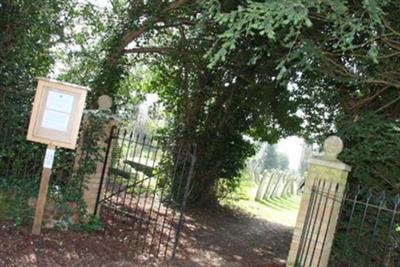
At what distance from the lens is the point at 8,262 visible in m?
4.92

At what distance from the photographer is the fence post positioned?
234 inches

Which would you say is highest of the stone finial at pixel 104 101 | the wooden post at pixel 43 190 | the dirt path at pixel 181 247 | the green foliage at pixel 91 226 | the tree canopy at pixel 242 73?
the tree canopy at pixel 242 73

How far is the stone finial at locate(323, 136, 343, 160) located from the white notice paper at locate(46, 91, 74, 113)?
3368 millimetres

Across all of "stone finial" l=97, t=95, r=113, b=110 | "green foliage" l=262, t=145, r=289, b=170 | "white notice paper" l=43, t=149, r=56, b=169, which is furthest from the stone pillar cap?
"green foliage" l=262, t=145, r=289, b=170

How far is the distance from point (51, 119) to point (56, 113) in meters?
0.10

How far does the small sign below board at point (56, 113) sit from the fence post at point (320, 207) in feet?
10.3

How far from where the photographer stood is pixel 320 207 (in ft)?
20.0

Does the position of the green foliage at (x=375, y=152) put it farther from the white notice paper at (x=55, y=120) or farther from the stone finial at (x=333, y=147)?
the white notice paper at (x=55, y=120)

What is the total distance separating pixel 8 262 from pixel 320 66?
5236 millimetres

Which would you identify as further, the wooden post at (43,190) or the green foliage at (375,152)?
the green foliage at (375,152)

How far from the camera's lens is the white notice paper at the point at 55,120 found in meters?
5.76

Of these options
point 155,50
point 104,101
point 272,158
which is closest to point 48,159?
point 104,101

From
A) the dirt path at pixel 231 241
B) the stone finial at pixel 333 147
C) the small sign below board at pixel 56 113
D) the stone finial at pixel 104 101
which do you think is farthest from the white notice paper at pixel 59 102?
the stone finial at pixel 333 147

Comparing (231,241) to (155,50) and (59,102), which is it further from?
(59,102)
